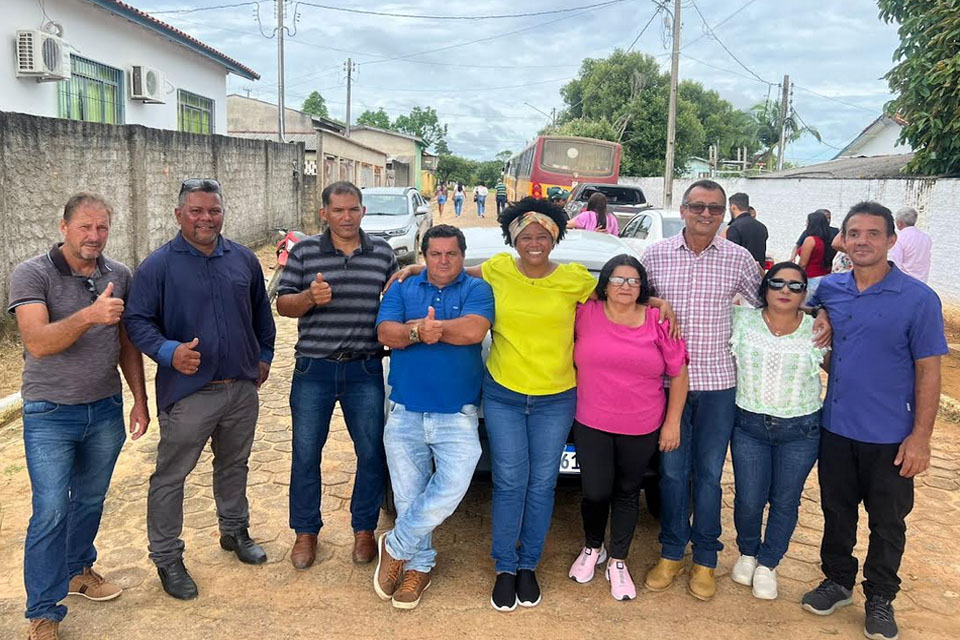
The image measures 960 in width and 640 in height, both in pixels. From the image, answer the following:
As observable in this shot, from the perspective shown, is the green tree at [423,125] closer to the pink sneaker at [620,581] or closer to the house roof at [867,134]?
the house roof at [867,134]

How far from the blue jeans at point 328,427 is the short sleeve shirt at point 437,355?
0.89ft

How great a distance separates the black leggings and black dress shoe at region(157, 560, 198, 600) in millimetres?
1882

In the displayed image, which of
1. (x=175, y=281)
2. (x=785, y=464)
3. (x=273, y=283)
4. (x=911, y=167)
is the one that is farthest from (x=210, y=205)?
(x=911, y=167)

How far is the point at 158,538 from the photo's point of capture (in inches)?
133

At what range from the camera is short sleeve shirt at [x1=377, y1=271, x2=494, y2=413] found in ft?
10.8

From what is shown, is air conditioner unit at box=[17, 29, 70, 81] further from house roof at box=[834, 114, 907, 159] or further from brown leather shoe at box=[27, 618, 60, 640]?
house roof at box=[834, 114, 907, 159]

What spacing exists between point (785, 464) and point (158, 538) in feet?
9.52

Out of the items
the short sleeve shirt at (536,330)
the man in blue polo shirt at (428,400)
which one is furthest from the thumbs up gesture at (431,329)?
the short sleeve shirt at (536,330)

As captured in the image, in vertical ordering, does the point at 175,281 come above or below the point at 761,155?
below

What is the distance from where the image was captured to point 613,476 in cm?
346

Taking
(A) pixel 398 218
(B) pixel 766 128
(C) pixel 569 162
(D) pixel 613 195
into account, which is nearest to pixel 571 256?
(A) pixel 398 218

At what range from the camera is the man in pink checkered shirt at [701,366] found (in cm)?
340

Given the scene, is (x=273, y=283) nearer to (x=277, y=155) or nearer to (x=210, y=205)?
(x=210, y=205)

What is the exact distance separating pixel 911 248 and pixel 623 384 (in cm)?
622
